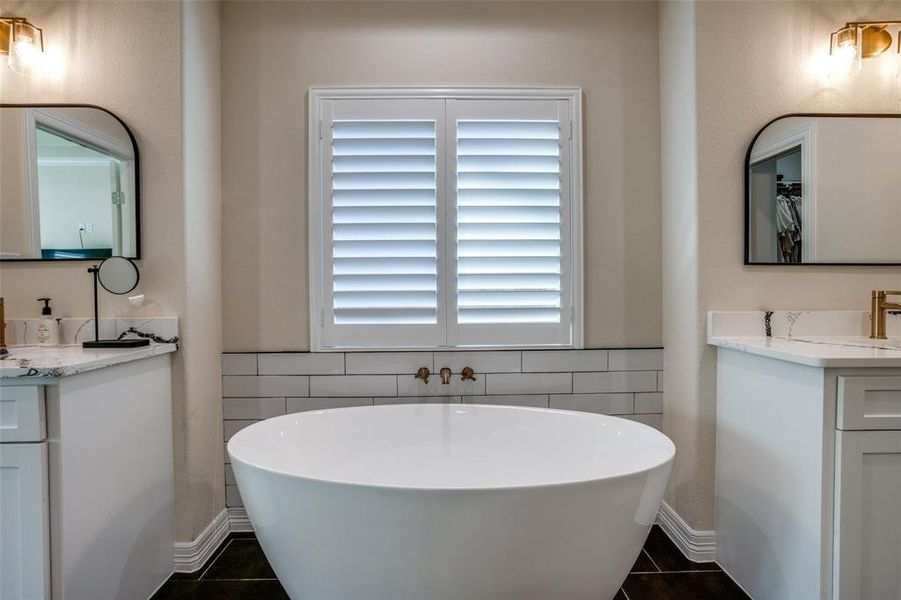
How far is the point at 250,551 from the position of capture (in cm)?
204

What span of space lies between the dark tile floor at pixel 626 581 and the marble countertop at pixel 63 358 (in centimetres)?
91

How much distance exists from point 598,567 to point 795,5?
2.34m

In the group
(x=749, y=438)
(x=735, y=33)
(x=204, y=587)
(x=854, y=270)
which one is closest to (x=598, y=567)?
(x=749, y=438)

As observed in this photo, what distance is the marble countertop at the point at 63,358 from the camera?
129 centimetres

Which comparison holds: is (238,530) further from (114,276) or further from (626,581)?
(626,581)

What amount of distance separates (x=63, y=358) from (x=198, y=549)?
0.96 m

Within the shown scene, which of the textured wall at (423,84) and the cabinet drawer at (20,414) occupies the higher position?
the textured wall at (423,84)

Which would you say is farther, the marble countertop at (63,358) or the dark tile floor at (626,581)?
the dark tile floor at (626,581)

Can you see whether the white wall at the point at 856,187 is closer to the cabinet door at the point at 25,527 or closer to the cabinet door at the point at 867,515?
the cabinet door at the point at 867,515

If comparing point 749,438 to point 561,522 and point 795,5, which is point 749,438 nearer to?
point 561,522

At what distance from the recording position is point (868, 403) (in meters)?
1.40

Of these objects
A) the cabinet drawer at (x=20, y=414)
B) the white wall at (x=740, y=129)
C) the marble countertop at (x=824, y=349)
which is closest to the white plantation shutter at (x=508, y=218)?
the white wall at (x=740, y=129)

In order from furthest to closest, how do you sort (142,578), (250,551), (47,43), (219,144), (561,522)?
1. (219,144)
2. (250,551)
3. (47,43)
4. (142,578)
5. (561,522)

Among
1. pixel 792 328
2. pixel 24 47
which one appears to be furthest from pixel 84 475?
pixel 792 328
